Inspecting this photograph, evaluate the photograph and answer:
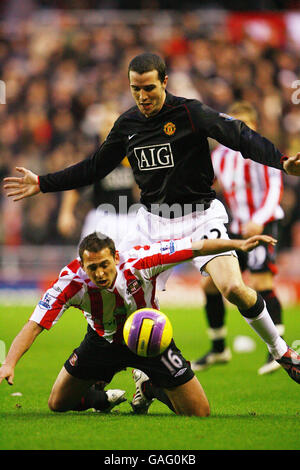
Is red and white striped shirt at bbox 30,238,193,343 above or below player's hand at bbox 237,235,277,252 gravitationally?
below

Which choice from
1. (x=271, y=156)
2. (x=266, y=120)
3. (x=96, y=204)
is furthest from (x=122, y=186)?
(x=266, y=120)

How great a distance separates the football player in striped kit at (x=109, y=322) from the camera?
4.32m

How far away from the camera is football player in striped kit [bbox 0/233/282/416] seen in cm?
432

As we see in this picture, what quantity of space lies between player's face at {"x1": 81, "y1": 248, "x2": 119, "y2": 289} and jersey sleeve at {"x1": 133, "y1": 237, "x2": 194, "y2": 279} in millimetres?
202

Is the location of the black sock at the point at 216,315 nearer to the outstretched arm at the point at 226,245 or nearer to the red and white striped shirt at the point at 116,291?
the red and white striped shirt at the point at 116,291

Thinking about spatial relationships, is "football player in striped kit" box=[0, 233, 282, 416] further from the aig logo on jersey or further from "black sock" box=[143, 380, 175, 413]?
the aig logo on jersey

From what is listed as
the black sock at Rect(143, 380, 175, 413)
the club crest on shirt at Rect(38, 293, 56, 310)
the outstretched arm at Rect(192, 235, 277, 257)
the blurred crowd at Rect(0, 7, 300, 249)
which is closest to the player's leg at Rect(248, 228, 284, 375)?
the black sock at Rect(143, 380, 175, 413)

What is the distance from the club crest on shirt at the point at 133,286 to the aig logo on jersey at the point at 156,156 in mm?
907

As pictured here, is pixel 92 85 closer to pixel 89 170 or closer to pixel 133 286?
pixel 89 170

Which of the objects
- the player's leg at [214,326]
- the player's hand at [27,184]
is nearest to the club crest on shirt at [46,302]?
the player's hand at [27,184]

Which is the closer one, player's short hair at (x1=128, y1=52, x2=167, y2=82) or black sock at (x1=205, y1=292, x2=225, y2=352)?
player's short hair at (x1=128, y1=52, x2=167, y2=82)

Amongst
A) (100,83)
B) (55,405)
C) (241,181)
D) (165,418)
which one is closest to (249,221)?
(241,181)

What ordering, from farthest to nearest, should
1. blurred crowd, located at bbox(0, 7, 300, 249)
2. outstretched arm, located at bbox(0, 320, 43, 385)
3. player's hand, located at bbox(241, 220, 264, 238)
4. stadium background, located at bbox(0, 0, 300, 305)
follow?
blurred crowd, located at bbox(0, 7, 300, 249) < stadium background, located at bbox(0, 0, 300, 305) < player's hand, located at bbox(241, 220, 264, 238) < outstretched arm, located at bbox(0, 320, 43, 385)

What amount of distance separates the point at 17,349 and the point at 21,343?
5 cm
